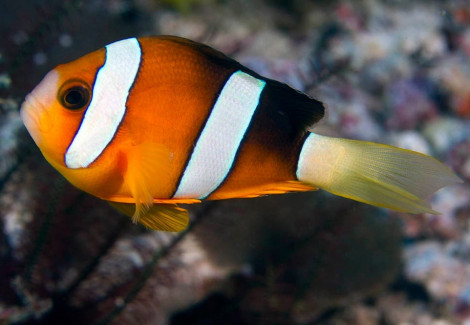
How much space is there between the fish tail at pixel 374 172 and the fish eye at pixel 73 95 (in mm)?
704

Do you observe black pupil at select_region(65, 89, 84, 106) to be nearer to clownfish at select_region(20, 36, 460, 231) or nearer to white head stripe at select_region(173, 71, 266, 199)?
clownfish at select_region(20, 36, 460, 231)

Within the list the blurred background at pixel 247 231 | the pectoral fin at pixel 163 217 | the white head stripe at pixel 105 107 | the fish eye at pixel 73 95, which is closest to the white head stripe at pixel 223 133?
the pectoral fin at pixel 163 217

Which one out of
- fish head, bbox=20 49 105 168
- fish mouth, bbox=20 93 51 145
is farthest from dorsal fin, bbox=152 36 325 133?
fish mouth, bbox=20 93 51 145

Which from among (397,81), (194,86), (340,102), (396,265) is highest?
(397,81)

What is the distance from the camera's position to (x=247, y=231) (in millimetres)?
2846

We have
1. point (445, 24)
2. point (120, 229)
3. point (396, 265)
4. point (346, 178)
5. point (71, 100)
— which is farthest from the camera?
point (445, 24)

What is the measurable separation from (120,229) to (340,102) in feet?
9.46

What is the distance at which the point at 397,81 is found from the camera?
491 centimetres

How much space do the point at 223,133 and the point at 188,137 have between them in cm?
11

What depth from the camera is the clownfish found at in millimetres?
1180

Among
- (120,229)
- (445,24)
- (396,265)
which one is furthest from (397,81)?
(120,229)

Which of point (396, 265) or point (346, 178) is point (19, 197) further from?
point (396, 265)

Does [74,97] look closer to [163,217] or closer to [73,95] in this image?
[73,95]

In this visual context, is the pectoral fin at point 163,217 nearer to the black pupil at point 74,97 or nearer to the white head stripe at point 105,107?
the white head stripe at point 105,107
